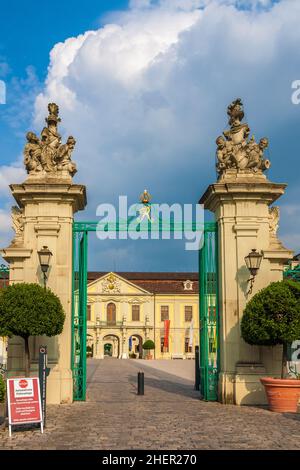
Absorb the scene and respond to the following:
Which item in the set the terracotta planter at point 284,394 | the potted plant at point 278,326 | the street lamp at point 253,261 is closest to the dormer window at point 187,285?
the street lamp at point 253,261

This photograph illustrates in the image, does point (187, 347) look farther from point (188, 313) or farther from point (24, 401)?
point (24, 401)

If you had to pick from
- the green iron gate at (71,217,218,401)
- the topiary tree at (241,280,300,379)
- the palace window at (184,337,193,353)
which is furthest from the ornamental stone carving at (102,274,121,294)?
the topiary tree at (241,280,300,379)

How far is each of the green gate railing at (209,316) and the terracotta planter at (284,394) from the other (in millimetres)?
2041

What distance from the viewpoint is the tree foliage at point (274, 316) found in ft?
38.2

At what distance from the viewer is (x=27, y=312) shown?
458 inches

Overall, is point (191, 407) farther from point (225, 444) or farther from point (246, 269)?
point (225, 444)

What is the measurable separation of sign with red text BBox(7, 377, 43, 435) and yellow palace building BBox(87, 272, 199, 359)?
57035 mm

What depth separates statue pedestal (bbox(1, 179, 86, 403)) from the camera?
13164 mm

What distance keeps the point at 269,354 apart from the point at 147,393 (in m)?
4.74

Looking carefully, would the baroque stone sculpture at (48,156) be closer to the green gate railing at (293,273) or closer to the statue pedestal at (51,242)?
the statue pedestal at (51,242)

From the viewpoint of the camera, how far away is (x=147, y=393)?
1648 centimetres

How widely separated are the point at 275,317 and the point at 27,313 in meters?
4.90

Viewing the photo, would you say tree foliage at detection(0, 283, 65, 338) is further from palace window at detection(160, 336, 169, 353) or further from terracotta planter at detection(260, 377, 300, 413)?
palace window at detection(160, 336, 169, 353)

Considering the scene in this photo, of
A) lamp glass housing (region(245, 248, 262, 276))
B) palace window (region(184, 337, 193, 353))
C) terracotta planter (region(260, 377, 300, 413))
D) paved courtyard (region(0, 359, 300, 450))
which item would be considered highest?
lamp glass housing (region(245, 248, 262, 276))
